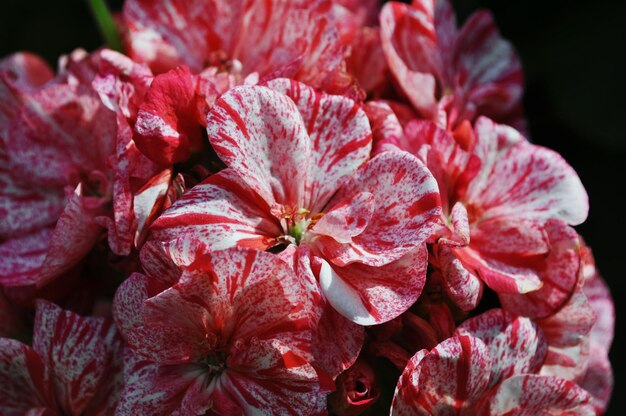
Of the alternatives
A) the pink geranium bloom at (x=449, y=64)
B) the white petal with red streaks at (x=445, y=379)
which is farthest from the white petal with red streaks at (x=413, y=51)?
the white petal with red streaks at (x=445, y=379)

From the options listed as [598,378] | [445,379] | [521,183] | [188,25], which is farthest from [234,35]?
[598,378]

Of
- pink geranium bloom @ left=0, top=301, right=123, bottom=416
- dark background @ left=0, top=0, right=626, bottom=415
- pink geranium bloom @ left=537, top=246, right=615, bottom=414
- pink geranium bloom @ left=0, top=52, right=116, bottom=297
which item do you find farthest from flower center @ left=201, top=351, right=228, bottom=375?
dark background @ left=0, top=0, right=626, bottom=415

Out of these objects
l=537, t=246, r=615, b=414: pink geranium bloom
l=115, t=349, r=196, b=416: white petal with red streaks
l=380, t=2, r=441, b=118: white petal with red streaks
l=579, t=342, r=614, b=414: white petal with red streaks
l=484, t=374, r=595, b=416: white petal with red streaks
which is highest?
l=380, t=2, r=441, b=118: white petal with red streaks

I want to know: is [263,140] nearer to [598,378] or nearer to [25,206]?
[25,206]

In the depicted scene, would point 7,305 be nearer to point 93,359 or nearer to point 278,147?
point 93,359

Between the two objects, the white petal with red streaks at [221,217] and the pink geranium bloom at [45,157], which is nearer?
A: the white petal with red streaks at [221,217]

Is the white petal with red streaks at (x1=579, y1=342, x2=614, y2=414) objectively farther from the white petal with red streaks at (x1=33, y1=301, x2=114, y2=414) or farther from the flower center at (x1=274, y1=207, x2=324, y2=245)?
the white petal with red streaks at (x1=33, y1=301, x2=114, y2=414)

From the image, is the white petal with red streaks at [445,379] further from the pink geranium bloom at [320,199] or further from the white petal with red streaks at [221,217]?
the white petal with red streaks at [221,217]

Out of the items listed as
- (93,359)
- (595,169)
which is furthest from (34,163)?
(595,169)
